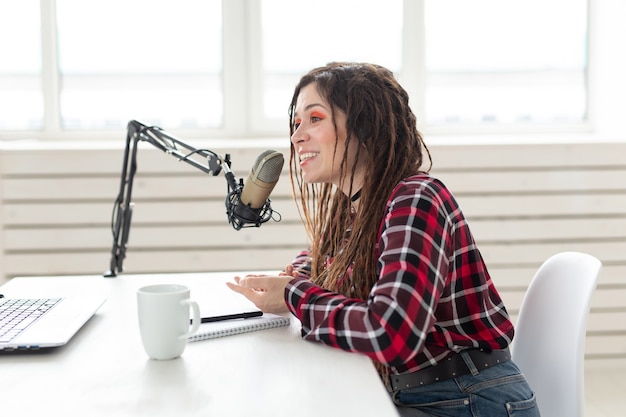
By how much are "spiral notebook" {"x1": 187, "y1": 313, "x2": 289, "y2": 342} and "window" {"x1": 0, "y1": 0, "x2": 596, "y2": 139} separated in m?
2.07

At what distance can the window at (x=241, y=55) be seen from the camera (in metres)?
3.28

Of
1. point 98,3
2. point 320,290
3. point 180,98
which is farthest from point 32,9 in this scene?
point 320,290

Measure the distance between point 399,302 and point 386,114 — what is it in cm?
46

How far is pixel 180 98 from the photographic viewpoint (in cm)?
334

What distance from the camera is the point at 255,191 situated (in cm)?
135

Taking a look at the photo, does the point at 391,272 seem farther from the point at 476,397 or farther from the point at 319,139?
the point at 319,139

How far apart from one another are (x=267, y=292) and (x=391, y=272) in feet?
0.99

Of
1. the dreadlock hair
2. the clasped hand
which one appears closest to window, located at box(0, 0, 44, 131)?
the dreadlock hair

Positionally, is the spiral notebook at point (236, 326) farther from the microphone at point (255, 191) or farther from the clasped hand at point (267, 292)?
the microphone at point (255, 191)

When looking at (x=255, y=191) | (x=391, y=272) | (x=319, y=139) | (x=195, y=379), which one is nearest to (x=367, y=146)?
(x=319, y=139)

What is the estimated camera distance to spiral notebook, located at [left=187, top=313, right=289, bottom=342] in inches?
48.9

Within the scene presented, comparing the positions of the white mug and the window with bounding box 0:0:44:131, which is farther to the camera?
the window with bounding box 0:0:44:131

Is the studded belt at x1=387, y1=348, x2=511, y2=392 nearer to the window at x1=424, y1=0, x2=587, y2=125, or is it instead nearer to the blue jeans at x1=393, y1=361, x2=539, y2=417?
the blue jeans at x1=393, y1=361, x2=539, y2=417

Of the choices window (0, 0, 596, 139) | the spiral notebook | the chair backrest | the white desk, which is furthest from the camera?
window (0, 0, 596, 139)
